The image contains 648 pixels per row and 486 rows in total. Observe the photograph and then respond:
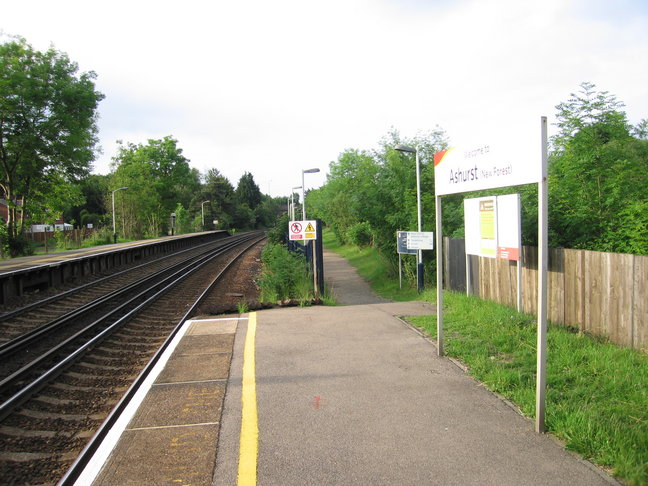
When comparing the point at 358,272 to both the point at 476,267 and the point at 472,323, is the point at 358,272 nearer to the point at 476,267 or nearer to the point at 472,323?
the point at 476,267

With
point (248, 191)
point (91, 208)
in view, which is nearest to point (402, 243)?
point (91, 208)

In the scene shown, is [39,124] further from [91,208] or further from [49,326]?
[91,208]

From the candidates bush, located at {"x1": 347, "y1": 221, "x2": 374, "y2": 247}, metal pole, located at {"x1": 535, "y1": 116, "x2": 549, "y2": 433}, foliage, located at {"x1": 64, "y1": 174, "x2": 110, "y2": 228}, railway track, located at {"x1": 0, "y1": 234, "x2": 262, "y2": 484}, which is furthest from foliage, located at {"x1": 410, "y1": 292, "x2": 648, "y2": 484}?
foliage, located at {"x1": 64, "y1": 174, "x2": 110, "y2": 228}

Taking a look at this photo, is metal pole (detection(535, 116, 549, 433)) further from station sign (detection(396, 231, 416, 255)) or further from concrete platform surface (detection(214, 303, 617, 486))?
station sign (detection(396, 231, 416, 255))

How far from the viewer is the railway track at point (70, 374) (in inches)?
180

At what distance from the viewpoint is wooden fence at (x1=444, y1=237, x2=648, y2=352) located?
229 inches

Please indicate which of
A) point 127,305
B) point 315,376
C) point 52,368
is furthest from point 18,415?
point 127,305

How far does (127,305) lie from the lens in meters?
13.2

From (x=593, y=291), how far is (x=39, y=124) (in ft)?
106

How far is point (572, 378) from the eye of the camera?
5.10 meters

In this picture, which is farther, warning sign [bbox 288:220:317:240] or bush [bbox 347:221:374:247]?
bush [bbox 347:221:374:247]

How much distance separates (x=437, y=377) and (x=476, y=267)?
5.66 metres

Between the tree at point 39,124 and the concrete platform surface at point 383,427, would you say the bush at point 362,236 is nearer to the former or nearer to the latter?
the tree at point 39,124

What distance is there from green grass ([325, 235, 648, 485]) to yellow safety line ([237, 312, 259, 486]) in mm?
2312
